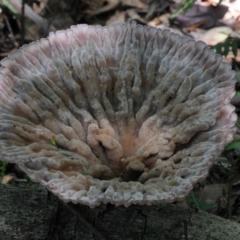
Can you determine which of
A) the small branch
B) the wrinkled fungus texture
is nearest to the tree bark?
the small branch

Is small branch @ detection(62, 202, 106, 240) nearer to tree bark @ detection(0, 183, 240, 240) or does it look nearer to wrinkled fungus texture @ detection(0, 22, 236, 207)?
tree bark @ detection(0, 183, 240, 240)

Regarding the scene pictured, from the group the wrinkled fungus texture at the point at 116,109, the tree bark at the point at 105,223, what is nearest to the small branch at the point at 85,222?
the tree bark at the point at 105,223

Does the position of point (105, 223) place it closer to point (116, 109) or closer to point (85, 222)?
point (85, 222)

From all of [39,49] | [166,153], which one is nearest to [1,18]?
[39,49]

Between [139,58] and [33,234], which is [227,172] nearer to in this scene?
[139,58]

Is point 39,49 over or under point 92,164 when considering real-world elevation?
over

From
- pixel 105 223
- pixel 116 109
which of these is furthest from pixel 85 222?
pixel 116 109
